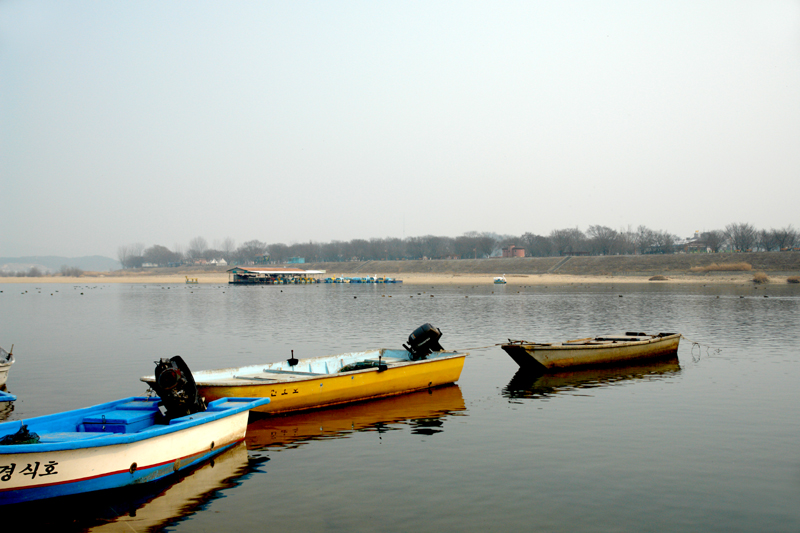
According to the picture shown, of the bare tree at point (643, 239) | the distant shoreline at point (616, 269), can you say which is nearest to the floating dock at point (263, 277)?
the distant shoreline at point (616, 269)

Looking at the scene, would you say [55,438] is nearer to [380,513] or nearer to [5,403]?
[380,513]

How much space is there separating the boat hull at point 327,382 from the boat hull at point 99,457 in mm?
2250

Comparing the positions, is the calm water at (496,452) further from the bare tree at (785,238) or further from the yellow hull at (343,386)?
the bare tree at (785,238)

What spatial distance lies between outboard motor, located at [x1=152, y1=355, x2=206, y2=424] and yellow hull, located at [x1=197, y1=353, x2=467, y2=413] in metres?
1.44

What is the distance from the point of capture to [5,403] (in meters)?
18.8

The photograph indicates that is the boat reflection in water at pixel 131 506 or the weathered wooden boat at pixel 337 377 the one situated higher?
the weathered wooden boat at pixel 337 377

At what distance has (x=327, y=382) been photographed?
17.6 m

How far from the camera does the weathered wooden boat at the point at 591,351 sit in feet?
74.6

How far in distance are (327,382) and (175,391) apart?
5052 mm

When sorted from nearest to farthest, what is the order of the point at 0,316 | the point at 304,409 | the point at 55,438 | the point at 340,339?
the point at 55,438
the point at 304,409
the point at 340,339
the point at 0,316

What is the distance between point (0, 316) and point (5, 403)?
4471 cm

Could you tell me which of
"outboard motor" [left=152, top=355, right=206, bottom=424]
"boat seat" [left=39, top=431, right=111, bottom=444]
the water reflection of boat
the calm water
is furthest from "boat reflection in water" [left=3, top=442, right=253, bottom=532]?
the water reflection of boat

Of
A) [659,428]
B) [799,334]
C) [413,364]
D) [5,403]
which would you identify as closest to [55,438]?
[5,403]

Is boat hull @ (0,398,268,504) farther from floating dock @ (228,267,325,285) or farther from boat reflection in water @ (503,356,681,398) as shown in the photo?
floating dock @ (228,267,325,285)
